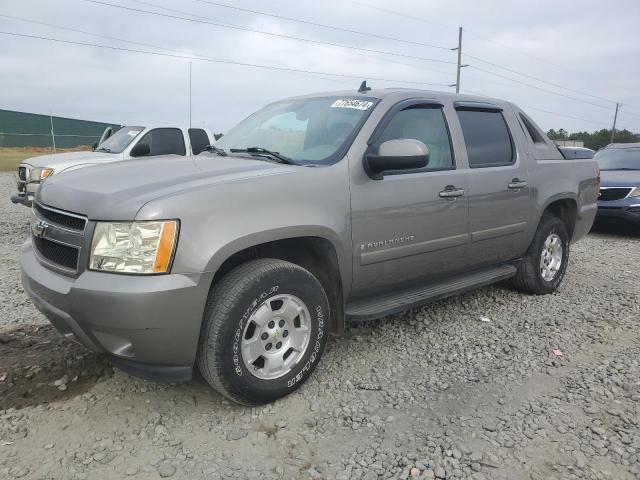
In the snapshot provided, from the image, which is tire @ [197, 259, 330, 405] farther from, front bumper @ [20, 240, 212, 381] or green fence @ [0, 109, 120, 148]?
green fence @ [0, 109, 120, 148]

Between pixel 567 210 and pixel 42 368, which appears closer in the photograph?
pixel 42 368

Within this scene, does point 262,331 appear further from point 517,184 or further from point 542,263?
point 542,263

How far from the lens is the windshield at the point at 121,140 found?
30.6 ft

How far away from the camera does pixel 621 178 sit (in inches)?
347

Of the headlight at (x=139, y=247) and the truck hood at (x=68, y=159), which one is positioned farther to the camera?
the truck hood at (x=68, y=159)

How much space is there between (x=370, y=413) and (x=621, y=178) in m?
8.00

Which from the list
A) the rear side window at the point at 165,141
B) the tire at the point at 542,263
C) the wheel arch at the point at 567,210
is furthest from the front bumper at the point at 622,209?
the rear side window at the point at 165,141

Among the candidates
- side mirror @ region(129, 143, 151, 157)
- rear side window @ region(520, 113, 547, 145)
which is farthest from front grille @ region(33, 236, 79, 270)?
side mirror @ region(129, 143, 151, 157)

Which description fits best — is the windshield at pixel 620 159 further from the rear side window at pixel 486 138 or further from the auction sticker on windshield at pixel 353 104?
the auction sticker on windshield at pixel 353 104

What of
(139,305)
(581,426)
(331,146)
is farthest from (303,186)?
(581,426)

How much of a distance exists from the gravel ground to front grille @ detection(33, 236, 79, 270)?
80cm

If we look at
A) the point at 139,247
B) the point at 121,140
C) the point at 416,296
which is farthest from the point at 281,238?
the point at 121,140

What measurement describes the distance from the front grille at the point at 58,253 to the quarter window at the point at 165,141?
21.8ft

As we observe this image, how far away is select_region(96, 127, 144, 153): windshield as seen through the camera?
933cm
